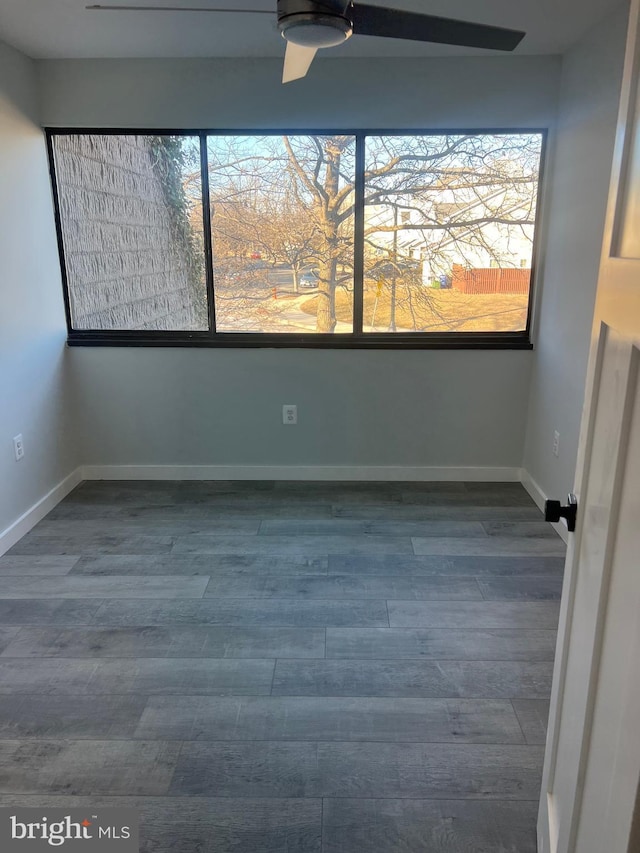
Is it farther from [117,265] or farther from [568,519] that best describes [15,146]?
[568,519]

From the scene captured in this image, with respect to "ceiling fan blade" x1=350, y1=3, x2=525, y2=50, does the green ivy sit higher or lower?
lower

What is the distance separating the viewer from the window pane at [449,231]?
3.32m

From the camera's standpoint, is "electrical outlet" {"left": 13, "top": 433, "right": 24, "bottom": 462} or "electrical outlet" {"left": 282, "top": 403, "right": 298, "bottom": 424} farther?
"electrical outlet" {"left": 282, "top": 403, "right": 298, "bottom": 424}

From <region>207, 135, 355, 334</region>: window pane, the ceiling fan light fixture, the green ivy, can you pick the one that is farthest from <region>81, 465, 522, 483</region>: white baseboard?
the ceiling fan light fixture

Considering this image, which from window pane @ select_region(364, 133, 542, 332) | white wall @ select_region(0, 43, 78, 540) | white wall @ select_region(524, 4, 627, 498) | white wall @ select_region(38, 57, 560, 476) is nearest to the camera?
white wall @ select_region(524, 4, 627, 498)

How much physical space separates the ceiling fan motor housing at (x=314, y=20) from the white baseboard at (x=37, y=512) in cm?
256

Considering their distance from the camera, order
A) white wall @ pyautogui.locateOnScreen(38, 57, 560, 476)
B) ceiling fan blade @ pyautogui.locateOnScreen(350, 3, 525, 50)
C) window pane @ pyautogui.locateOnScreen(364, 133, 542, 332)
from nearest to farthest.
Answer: ceiling fan blade @ pyautogui.locateOnScreen(350, 3, 525, 50) < white wall @ pyautogui.locateOnScreen(38, 57, 560, 476) < window pane @ pyautogui.locateOnScreen(364, 133, 542, 332)

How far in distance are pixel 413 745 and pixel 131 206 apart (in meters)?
3.10

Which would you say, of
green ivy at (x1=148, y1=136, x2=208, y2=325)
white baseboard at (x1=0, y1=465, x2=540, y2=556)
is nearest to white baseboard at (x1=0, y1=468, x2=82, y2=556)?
white baseboard at (x1=0, y1=465, x2=540, y2=556)

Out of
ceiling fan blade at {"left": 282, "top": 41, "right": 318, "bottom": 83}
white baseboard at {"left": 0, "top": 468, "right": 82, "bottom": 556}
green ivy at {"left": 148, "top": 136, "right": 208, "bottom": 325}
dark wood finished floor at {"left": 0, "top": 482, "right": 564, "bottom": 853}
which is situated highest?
ceiling fan blade at {"left": 282, "top": 41, "right": 318, "bottom": 83}

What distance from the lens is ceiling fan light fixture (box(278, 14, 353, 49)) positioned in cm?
160

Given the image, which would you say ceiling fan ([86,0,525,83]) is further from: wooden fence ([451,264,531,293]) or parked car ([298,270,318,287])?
wooden fence ([451,264,531,293])

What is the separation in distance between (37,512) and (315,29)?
8.97ft

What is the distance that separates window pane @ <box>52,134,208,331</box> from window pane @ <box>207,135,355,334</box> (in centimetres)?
16
